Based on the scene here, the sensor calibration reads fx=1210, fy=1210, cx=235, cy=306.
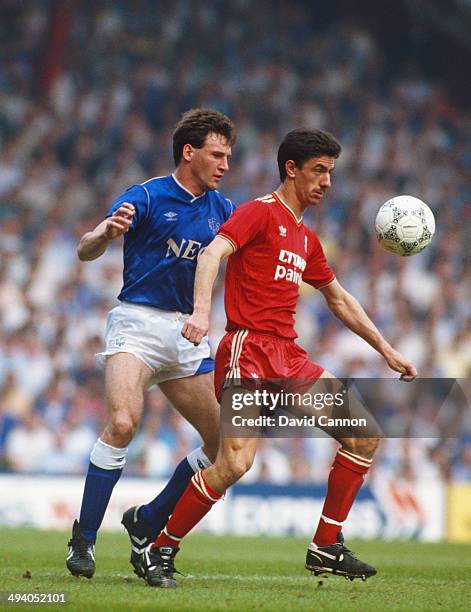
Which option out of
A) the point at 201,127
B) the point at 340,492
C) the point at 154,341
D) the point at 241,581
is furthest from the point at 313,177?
the point at 241,581

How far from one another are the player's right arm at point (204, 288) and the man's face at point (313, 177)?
64 cm

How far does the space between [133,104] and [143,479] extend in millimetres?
7090

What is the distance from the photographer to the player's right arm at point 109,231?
6.38 meters

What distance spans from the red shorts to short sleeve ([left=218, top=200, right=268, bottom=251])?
0.50m

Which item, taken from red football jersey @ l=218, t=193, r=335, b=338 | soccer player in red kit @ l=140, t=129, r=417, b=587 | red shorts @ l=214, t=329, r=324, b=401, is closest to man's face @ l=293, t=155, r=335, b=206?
soccer player in red kit @ l=140, t=129, r=417, b=587

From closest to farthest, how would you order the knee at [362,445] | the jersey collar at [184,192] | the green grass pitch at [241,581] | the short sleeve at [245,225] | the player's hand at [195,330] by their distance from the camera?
the green grass pitch at [241,581], the player's hand at [195,330], the short sleeve at [245,225], the knee at [362,445], the jersey collar at [184,192]

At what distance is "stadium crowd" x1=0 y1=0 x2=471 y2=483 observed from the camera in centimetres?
1472

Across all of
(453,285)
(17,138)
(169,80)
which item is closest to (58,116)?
(17,138)

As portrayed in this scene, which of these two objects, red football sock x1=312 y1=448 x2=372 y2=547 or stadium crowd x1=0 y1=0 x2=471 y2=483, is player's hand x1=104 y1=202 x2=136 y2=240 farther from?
stadium crowd x1=0 y1=0 x2=471 y2=483

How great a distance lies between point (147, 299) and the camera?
691cm

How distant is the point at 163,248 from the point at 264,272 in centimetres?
68

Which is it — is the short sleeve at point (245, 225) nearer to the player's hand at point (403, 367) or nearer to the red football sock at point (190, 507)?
the player's hand at point (403, 367)

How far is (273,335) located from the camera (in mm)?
6555

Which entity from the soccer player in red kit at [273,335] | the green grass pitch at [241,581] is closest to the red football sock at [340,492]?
the soccer player in red kit at [273,335]
